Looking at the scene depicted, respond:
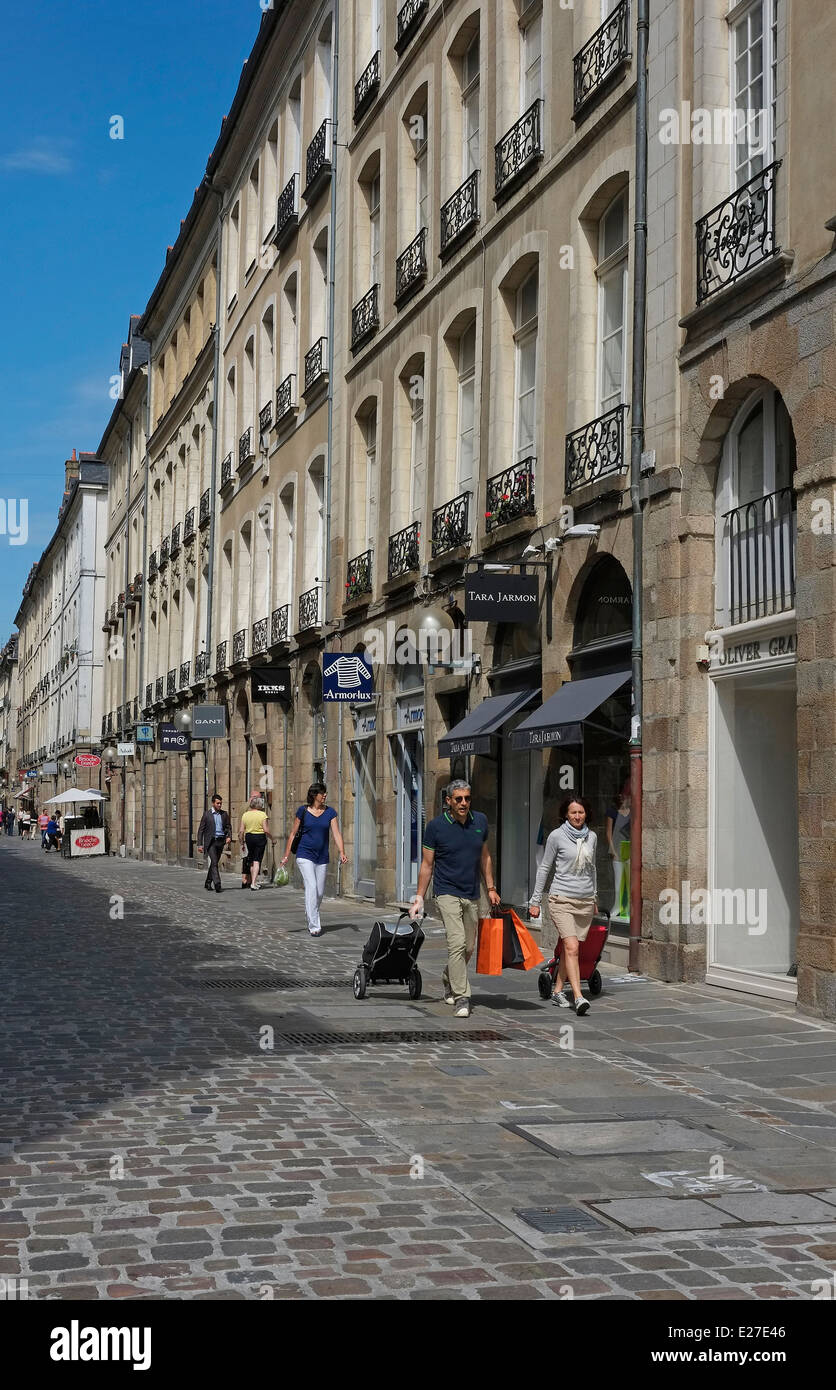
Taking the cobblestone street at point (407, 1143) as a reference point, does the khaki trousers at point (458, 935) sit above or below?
above

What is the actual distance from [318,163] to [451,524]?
36.0 ft

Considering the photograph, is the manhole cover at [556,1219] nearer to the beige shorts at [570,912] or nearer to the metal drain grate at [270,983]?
the beige shorts at [570,912]

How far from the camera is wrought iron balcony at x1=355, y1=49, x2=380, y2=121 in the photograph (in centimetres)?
2594

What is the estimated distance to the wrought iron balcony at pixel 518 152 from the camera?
60.7 feet

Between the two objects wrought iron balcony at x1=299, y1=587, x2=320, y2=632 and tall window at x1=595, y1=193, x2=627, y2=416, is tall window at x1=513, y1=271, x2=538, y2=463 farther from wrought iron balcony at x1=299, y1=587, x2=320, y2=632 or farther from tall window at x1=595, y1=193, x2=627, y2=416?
wrought iron balcony at x1=299, y1=587, x2=320, y2=632

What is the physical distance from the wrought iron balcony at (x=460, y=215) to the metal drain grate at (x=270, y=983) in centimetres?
1091

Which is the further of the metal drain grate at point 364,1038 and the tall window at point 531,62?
the tall window at point 531,62

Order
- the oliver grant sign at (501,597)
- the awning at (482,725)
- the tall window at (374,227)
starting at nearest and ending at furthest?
the oliver grant sign at (501,597)
the awning at (482,725)
the tall window at (374,227)

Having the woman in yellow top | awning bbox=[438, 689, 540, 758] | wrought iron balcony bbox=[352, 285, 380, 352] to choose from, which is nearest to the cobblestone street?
awning bbox=[438, 689, 540, 758]

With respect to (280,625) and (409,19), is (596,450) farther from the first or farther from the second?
(280,625)

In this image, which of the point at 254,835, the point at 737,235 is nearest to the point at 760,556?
the point at 737,235

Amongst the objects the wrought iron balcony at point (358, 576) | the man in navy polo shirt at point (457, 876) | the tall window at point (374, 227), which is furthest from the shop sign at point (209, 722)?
the man in navy polo shirt at point (457, 876)

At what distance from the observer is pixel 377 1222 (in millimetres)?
5688
